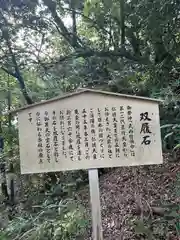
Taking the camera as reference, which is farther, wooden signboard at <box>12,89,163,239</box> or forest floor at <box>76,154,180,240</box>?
forest floor at <box>76,154,180,240</box>

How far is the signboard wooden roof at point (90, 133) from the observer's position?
10.4ft

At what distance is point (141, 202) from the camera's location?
423cm

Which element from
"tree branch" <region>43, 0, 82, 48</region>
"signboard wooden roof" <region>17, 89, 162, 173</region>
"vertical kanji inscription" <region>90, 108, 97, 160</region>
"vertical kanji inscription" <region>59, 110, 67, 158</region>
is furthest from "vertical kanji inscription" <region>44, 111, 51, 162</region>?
"tree branch" <region>43, 0, 82, 48</region>

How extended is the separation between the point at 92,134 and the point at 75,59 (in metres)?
3.46

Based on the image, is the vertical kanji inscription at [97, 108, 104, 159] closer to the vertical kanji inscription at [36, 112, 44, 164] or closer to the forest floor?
the vertical kanji inscription at [36, 112, 44, 164]

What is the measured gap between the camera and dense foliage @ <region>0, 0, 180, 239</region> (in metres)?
5.42

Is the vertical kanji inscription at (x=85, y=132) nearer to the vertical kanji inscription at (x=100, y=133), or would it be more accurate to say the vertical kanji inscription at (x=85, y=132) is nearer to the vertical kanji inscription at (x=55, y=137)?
the vertical kanji inscription at (x=100, y=133)

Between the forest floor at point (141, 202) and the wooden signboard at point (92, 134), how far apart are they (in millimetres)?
759

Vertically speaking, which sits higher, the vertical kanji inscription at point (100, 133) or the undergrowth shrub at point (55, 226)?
the vertical kanji inscription at point (100, 133)

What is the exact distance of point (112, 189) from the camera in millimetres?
5422

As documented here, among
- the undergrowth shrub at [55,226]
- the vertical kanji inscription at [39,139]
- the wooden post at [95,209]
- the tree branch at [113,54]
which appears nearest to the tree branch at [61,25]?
the tree branch at [113,54]

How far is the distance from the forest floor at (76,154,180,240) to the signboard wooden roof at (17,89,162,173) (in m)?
0.85

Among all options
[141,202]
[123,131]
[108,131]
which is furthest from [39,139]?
[141,202]

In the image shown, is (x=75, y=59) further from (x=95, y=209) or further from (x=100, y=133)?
(x=95, y=209)
